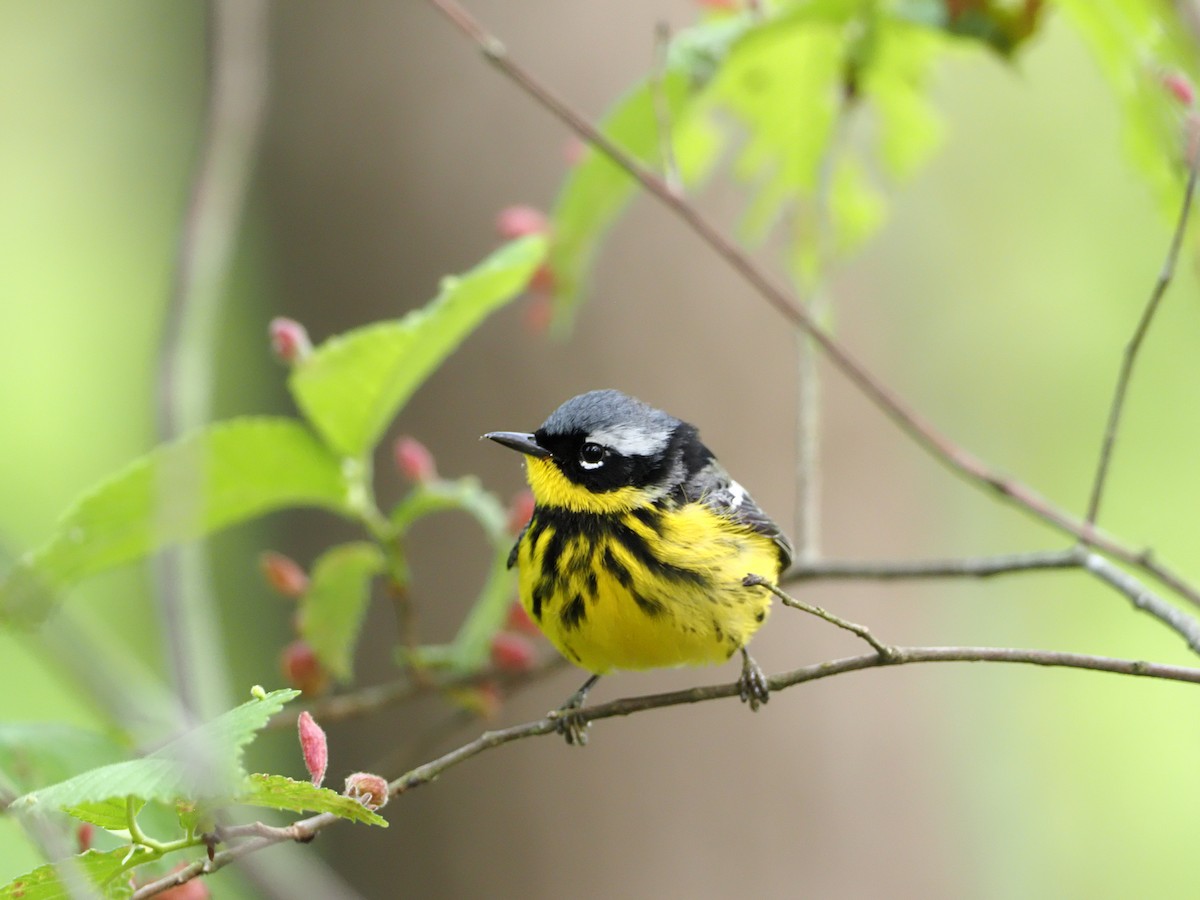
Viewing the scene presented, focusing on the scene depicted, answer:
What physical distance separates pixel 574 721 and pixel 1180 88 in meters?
1.51

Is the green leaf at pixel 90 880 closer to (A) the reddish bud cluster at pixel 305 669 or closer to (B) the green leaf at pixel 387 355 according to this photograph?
(B) the green leaf at pixel 387 355

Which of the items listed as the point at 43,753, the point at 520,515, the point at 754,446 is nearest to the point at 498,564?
the point at 520,515

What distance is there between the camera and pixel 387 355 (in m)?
2.15

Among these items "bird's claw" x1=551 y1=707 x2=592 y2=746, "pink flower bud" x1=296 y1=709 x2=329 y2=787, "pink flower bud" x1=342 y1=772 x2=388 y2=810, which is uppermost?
"bird's claw" x1=551 y1=707 x2=592 y2=746

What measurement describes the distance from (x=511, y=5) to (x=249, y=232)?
55.9 inches

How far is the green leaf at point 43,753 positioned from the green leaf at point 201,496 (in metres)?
0.20

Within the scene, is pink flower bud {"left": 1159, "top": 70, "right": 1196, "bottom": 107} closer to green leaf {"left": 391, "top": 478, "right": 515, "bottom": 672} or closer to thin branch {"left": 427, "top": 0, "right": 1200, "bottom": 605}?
thin branch {"left": 427, "top": 0, "right": 1200, "bottom": 605}

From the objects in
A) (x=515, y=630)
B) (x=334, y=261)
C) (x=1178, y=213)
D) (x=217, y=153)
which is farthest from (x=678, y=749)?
(x=217, y=153)

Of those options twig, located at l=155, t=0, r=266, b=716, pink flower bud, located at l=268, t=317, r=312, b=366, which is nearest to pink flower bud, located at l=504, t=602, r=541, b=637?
pink flower bud, located at l=268, t=317, r=312, b=366

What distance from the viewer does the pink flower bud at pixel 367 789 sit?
1.37 m

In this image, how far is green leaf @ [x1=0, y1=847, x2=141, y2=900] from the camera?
132 cm

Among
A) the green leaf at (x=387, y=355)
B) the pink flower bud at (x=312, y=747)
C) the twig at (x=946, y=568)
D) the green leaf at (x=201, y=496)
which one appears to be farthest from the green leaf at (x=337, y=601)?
the pink flower bud at (x=312, y=747)

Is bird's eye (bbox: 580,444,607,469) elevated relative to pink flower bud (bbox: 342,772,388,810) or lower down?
elevated

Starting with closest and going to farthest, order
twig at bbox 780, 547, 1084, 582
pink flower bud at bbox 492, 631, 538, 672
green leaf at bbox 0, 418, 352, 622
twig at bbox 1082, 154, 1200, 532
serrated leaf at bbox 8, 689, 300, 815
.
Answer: serrated leaf at bbox 8, 689, 300, 815 → twig at bbox 1082, 154, 1200, 532 → green leaf at bbox 0, 418, 352, 622 → twig at bbox 780, 547, 1084, 582 → pink flower bud at bbox 492, 631, 538, 672
